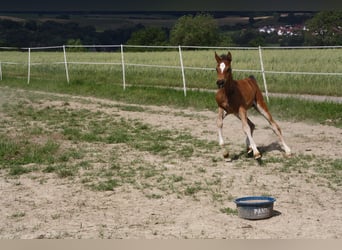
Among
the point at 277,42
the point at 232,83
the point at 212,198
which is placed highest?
the point at 277,42

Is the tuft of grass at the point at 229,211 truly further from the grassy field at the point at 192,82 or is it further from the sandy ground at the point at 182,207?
the grassy field at the point at 192,82

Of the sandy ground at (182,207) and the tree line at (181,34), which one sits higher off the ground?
the tree line at (181,34)

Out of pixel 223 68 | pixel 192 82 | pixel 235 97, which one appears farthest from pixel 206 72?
pixel 223 68

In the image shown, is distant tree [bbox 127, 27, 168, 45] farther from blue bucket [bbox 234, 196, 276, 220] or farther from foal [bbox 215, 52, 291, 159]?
blue bucket [bbox 234, 196, 276, 220]

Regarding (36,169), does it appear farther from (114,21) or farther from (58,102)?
(114,21)

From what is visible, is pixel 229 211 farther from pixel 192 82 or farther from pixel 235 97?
pixel 192 82

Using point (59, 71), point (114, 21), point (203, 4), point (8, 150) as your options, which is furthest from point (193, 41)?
point (8, 150)

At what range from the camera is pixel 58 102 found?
16.0 metres

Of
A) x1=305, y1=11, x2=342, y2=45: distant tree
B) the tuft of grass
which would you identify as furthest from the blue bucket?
x1=305, y1=11, x2=342, y2=45: distant tree

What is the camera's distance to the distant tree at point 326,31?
84.2 feet

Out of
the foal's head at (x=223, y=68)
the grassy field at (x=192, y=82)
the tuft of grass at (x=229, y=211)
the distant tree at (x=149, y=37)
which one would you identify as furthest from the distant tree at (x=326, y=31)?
the tuft of grass at (x=229, y=211)

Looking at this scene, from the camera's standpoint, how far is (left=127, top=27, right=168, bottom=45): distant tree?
4138 centimetres

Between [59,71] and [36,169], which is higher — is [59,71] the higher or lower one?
the higher one

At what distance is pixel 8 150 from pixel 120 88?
9276 mm
